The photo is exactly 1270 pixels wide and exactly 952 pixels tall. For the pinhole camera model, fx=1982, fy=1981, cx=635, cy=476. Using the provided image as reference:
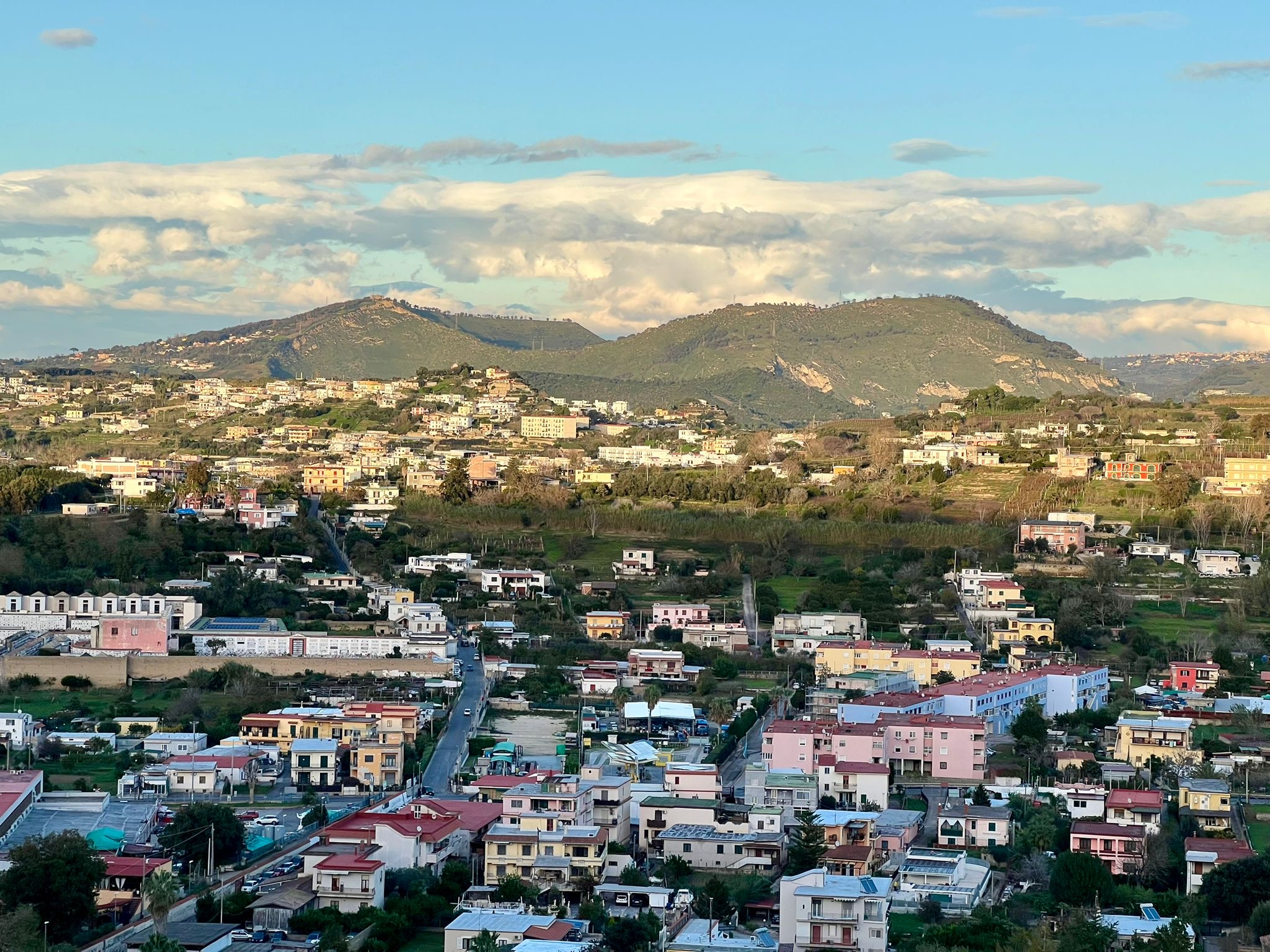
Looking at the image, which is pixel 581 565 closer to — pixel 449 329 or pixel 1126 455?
pixel 1126 455

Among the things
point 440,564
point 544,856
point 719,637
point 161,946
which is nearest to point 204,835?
point 544,856

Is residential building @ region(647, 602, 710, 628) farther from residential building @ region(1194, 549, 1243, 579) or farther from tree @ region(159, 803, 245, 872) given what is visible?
tree @ region(159, 803, 245, 872)

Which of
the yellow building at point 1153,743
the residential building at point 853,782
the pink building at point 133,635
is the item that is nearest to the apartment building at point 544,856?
the residential building at point 853,782

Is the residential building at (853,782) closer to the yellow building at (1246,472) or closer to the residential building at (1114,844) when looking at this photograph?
the residential building at (1114,844)

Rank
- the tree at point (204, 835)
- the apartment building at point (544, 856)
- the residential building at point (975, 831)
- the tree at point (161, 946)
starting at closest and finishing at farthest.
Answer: the tree at point (161, 946)
the tree at point (204, 835)
the apartment building at point (544, 856)
the residential building at point (975, 831)

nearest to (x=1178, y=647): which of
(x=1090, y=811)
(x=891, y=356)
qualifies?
(x=1090, y=811)

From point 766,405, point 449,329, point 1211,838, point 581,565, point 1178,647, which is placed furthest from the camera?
point 449,329
